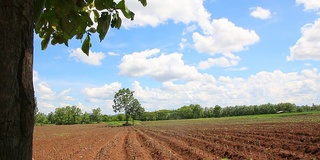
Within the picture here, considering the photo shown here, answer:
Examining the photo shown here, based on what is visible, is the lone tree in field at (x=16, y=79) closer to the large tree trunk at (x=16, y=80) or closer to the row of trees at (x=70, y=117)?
the large tree trunk at (x=16, y=80)

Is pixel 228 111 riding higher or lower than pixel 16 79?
higher

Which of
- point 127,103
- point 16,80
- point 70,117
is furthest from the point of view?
point 70,117

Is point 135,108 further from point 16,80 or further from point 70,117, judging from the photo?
point 16,80

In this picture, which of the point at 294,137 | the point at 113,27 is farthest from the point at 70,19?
the point at 294,137

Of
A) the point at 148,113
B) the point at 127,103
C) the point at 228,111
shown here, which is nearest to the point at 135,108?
the point at 127,103

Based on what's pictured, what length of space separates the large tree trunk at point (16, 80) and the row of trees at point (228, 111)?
114 metres

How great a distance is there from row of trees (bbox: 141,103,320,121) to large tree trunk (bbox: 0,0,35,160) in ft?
376

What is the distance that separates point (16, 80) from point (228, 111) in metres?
126

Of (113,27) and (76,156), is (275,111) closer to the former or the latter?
(76,156)

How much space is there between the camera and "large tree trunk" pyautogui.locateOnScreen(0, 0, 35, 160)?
1072 mm

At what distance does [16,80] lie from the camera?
1.12 meters

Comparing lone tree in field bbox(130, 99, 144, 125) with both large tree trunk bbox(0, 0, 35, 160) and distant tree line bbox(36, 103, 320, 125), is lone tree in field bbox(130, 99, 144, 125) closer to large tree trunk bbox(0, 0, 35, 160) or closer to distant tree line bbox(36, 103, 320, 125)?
distant tree line bbox(36, 103, 320, 125)

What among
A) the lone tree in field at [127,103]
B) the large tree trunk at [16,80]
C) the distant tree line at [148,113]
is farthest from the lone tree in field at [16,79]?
the distant tree line at [148,113]

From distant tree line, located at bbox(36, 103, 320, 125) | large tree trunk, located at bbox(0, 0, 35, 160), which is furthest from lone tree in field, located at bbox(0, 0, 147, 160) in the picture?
distant tree line, located at bbox(36, 103, 320, 125)
